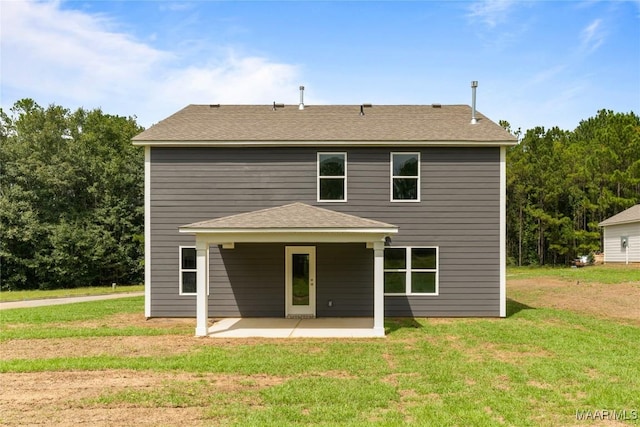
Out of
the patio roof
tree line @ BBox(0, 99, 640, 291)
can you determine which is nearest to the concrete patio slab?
the patio roof

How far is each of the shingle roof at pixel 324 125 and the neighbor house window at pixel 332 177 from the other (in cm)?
56

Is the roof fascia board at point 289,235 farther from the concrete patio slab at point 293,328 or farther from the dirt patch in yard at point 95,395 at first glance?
the dirt patch in yard at point 95,395

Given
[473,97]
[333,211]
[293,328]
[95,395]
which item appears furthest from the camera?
[473,97]

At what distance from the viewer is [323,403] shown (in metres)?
5.93

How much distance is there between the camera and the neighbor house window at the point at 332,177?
1338 centimetres

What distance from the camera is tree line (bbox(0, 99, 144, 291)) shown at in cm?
2919

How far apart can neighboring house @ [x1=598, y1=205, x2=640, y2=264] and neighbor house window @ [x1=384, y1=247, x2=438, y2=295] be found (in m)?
19.9

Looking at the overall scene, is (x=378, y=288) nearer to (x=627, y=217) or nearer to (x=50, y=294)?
(x=50, y=294)

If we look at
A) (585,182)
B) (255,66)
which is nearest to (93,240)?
(255,66)

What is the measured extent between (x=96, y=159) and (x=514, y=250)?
3457cm

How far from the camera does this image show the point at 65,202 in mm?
31625

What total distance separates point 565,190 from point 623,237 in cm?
982

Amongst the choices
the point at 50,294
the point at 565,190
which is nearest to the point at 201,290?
the point at 50,294

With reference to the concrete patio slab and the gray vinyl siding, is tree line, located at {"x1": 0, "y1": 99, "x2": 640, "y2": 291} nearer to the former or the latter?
the gray vinyl siding
